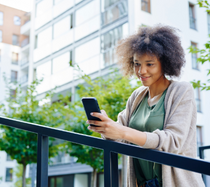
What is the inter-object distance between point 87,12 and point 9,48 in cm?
992

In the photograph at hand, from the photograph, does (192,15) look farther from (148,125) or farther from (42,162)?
(42,162)

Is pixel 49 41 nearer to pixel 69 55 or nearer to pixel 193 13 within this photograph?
pixel 69 55

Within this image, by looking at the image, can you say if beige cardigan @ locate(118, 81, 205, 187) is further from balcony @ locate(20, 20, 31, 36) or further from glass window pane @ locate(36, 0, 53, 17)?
balcony @ locate(20, 20, 31, 36)

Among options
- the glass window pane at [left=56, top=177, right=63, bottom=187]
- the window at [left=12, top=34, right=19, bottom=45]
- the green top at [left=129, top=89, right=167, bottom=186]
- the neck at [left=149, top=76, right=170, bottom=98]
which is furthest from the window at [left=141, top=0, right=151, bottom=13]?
the window at [left=12, top=34, right=19, bottom=45]

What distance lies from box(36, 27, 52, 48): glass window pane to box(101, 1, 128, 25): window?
5486 millimetres

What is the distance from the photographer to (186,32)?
14016mm

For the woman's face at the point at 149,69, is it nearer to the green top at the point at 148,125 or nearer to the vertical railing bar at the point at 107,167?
the green top at the point at 148,125

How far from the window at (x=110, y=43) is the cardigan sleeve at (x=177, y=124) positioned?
1165 cm

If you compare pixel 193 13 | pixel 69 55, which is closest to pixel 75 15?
pixel 69 55

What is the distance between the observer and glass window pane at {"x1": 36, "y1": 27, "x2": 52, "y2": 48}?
1881 cm

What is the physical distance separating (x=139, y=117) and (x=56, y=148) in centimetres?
742

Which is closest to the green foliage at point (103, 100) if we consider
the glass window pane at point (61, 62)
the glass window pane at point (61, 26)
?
the glass window pane at point (61, 62)

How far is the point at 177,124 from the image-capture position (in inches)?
54.9

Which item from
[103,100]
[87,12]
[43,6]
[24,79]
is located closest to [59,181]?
[24,79]
